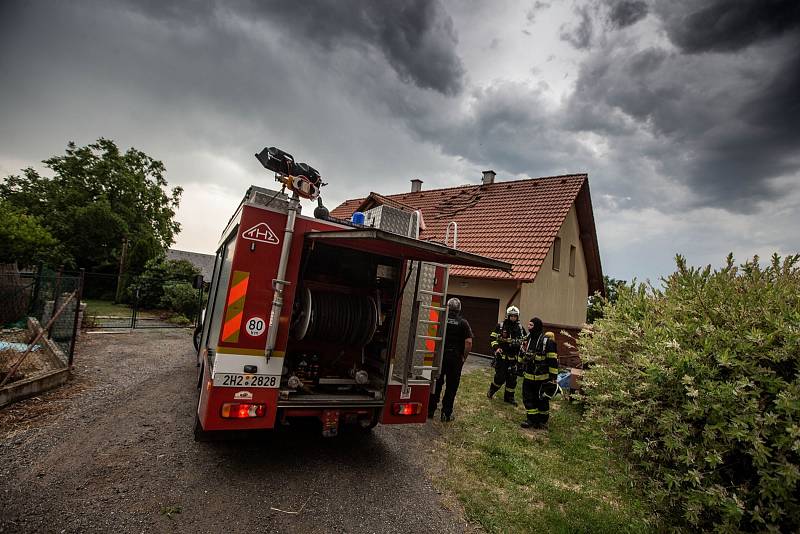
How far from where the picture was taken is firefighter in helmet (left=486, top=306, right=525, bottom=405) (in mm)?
7270

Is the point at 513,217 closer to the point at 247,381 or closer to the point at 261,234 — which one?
the point at 261,234

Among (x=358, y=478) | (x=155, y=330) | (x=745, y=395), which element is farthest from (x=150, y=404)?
(x=155, y=330)

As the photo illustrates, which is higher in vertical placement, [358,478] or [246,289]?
[246,289]

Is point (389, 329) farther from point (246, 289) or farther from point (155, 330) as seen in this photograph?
point (155, 330)

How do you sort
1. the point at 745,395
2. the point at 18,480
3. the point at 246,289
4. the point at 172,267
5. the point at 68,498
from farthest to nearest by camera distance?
1. the point at 172,267
2. the point at 246,289
3. the point at 18,480
4. the point at 68,498
5. the point at 745,395

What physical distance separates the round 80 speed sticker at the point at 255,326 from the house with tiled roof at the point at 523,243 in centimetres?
678

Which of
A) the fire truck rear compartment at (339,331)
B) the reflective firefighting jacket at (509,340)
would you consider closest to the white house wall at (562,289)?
the reflective firefighting jacket at (509,340)

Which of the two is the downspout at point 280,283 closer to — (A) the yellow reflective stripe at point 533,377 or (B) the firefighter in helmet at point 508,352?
(A) the yellow reflective stripe at point 533,377

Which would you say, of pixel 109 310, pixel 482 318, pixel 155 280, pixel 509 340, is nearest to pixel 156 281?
pixel 155 280

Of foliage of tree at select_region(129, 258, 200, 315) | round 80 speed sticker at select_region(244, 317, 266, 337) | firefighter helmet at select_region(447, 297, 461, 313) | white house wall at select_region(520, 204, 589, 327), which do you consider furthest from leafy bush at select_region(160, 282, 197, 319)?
round 80 speed sticker at select_region(244, 317, 266, 337)

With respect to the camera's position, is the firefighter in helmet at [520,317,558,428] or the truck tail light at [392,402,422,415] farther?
the firefighter in helmet at [520,317,558,428]

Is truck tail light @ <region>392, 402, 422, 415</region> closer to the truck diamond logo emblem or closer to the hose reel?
the hose reel

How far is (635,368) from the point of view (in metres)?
2.73

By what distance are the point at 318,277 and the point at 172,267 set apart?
1608cm
